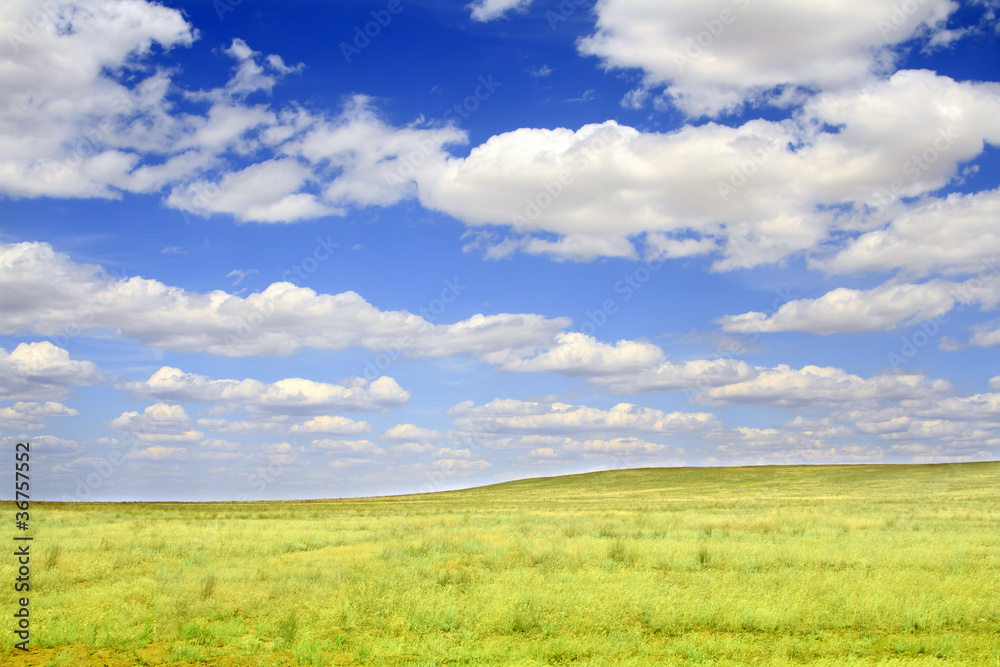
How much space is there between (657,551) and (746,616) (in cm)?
718

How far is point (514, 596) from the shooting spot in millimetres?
12516

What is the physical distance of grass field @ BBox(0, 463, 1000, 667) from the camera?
33.2 feet

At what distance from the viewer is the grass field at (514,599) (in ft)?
33.2

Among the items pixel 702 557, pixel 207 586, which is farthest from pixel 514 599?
pixel 702 557

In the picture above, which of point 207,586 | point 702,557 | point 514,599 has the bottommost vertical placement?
point 702,557

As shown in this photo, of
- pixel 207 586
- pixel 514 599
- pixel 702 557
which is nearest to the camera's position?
pixel 514 599

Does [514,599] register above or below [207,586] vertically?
below

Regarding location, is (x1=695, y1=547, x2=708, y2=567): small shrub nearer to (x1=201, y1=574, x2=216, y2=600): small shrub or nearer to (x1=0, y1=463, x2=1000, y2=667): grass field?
(x1=0, y1=463, x2=1000, y2=667): grass field

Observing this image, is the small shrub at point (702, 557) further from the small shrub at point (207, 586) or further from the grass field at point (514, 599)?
the small shrub at point (207, 586)

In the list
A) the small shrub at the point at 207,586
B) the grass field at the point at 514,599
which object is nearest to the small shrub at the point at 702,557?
the grass field at the point at 514,599

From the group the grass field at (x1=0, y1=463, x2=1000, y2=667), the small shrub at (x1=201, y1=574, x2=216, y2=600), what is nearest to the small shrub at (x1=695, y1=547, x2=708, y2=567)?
the grass field at (x1=0, y1=463, x2=1000, y2=667)

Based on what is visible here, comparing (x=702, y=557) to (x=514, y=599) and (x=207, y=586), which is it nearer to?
(x=514, y=599)

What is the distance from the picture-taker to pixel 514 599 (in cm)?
1228

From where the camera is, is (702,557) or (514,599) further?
(702,557)
